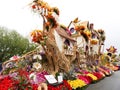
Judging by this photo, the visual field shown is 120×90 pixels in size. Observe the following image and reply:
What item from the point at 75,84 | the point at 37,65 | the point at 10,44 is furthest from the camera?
the point at 10,44

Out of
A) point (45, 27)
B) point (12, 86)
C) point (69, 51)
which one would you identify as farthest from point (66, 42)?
point (12, 86)

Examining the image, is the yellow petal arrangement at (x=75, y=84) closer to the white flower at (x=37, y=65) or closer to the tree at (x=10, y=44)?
the white flower at (x=37, y=65)

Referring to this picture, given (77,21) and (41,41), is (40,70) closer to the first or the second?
(41,41)

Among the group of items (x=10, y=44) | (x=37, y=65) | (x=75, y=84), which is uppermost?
(x=10, y=44)

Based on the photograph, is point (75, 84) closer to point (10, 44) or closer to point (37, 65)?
point (37, 65)

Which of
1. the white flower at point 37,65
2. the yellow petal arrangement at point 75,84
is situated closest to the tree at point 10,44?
the yellow petal arrangement at point 75,84

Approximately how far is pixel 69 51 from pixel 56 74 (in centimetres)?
1321

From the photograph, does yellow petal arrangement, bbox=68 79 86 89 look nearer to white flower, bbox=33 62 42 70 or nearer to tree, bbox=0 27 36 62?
white flower, bbox=33 62 42 70

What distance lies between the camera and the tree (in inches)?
1991

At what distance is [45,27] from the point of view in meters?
20.6

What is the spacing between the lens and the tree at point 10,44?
50.6m

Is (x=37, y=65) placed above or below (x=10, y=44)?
below

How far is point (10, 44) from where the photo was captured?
171 ft

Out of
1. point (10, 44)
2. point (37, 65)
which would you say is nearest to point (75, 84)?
point (37, 65)
